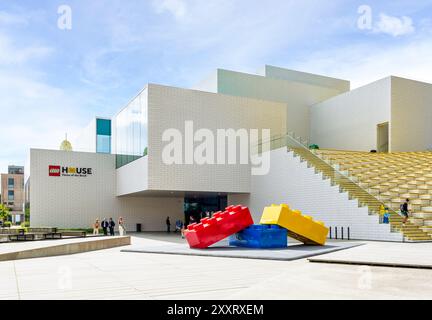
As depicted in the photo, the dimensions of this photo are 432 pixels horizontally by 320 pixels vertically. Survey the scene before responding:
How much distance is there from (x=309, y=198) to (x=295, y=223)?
9.10 m

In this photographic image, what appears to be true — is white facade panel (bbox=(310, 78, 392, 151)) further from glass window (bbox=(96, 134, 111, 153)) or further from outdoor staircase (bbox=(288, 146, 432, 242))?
→ glass window (bbox=(96, 134, 111, 153))

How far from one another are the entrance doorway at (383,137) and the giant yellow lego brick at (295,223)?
1939 centimetres

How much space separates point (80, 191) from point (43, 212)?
308 cm

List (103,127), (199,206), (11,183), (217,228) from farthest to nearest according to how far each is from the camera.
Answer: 1. (11,183)
2. (103,127)
3. (199,206)
4. (217,228)

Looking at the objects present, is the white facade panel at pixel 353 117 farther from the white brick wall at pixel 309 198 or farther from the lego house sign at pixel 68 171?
the lego house sign at pixel 68 171

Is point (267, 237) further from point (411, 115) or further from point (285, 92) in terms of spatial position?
point (285, 92)

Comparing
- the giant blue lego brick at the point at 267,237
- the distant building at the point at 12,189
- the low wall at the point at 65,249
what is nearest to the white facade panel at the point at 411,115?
the giant blue lego brick at the point at 267,237

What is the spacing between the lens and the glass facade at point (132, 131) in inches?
1174

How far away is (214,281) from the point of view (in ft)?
28.1

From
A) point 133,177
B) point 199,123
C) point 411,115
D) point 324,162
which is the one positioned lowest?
point 133,177

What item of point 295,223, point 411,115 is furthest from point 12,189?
point 295,223

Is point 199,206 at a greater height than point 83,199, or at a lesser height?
lesser
